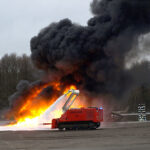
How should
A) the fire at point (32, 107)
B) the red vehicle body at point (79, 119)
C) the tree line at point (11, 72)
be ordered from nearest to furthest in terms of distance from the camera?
1. the red vehicle body at point (79, 119)
2. the fire at point (32, 107)
3. the tree line at point (11, 72)

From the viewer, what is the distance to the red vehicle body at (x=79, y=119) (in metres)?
33.5

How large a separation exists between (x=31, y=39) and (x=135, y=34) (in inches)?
498

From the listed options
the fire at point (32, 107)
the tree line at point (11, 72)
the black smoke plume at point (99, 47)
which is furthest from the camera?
the tree line at point (11, 72)

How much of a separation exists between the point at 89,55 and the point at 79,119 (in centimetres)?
741

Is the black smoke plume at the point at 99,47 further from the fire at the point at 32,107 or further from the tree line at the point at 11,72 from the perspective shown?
the tree line at the point at 11,72

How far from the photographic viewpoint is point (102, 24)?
37312 millimetres

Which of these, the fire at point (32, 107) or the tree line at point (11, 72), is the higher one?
the tree line at point (11, 72)

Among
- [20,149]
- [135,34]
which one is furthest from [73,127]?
[20,149]

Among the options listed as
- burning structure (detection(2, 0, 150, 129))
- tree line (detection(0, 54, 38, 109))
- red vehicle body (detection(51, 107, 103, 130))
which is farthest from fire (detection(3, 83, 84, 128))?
tree line (detection(0, 54, 38, 109))

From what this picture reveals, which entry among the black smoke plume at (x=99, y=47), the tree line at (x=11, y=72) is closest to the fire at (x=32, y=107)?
the black smoke plume at (x=99, y=47)

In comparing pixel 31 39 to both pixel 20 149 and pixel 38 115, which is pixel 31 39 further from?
pixel 20 149

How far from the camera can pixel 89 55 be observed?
3734cm

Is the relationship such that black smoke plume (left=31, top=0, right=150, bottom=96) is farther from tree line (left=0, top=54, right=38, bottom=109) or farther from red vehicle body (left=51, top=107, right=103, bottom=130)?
tree line (left=0, top=54, right=38, bottom=109)

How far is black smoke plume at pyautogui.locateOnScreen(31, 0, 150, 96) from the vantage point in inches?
1410
